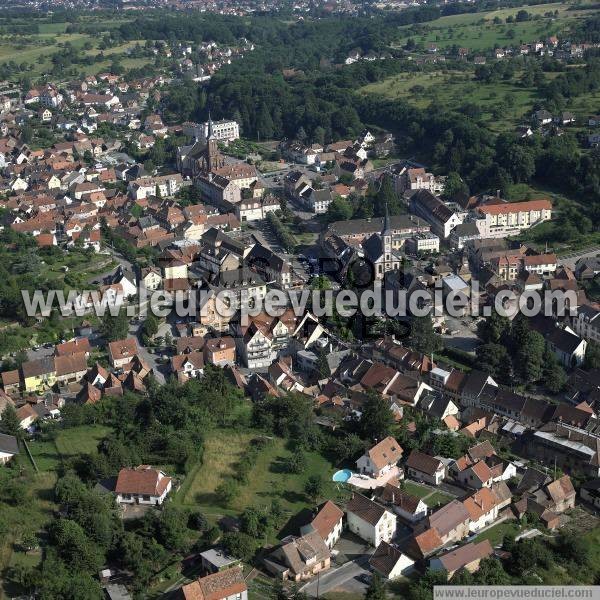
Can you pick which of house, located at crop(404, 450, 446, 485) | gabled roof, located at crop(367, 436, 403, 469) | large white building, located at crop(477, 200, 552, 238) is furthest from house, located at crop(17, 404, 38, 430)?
large white building, located at crop(477, 200, 552, 238)

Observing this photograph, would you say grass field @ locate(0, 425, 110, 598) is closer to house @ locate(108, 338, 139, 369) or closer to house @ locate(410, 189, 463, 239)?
house @ locate(108, 338, 139, 369)

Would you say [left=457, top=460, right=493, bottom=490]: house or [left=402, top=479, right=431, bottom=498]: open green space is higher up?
[left=457, top=460, right=493, bottom=490]: house

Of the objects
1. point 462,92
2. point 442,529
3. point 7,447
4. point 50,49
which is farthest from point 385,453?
point 50,49

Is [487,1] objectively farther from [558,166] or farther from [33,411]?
[33,411]

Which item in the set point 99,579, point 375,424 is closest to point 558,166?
point 375,424

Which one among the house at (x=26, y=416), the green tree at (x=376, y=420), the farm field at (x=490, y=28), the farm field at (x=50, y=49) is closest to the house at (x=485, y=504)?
the green tree at (x=376, y=420)
